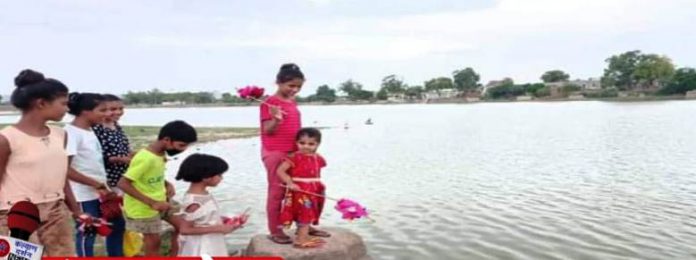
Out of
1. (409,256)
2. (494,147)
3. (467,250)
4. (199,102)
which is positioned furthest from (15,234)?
(199,102)

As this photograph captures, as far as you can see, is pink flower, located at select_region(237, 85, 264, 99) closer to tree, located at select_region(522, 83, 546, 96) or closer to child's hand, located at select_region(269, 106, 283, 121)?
child's hand, located at select_region(269, 106, 283, 121)

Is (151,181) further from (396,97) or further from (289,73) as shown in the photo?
(396,97)

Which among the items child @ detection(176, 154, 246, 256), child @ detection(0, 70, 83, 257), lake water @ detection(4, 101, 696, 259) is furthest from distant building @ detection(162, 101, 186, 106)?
child @ detection(0, 70, 83, 257)

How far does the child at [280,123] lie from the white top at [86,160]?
105 cm

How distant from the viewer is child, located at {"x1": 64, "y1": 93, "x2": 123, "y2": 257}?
3717 millimetres

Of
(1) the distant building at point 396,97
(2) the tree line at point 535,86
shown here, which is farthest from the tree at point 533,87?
(1) the distant building at point 396,97

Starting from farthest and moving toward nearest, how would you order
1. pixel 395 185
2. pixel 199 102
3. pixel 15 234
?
pixel 199 102 → pixel 395 185 → pixel 15 234

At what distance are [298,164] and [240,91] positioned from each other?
2.01 ft

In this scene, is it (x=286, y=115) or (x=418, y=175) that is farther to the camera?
(x=418, y=175)

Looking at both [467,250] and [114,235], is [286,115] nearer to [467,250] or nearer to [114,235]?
[114,235]

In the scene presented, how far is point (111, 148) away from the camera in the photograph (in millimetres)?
4055

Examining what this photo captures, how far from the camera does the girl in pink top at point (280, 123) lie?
166 inches

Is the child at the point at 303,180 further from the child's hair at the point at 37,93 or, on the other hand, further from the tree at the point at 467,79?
the tree at the point at 467,79

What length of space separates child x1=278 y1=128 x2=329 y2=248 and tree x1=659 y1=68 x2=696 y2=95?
84.3 m
